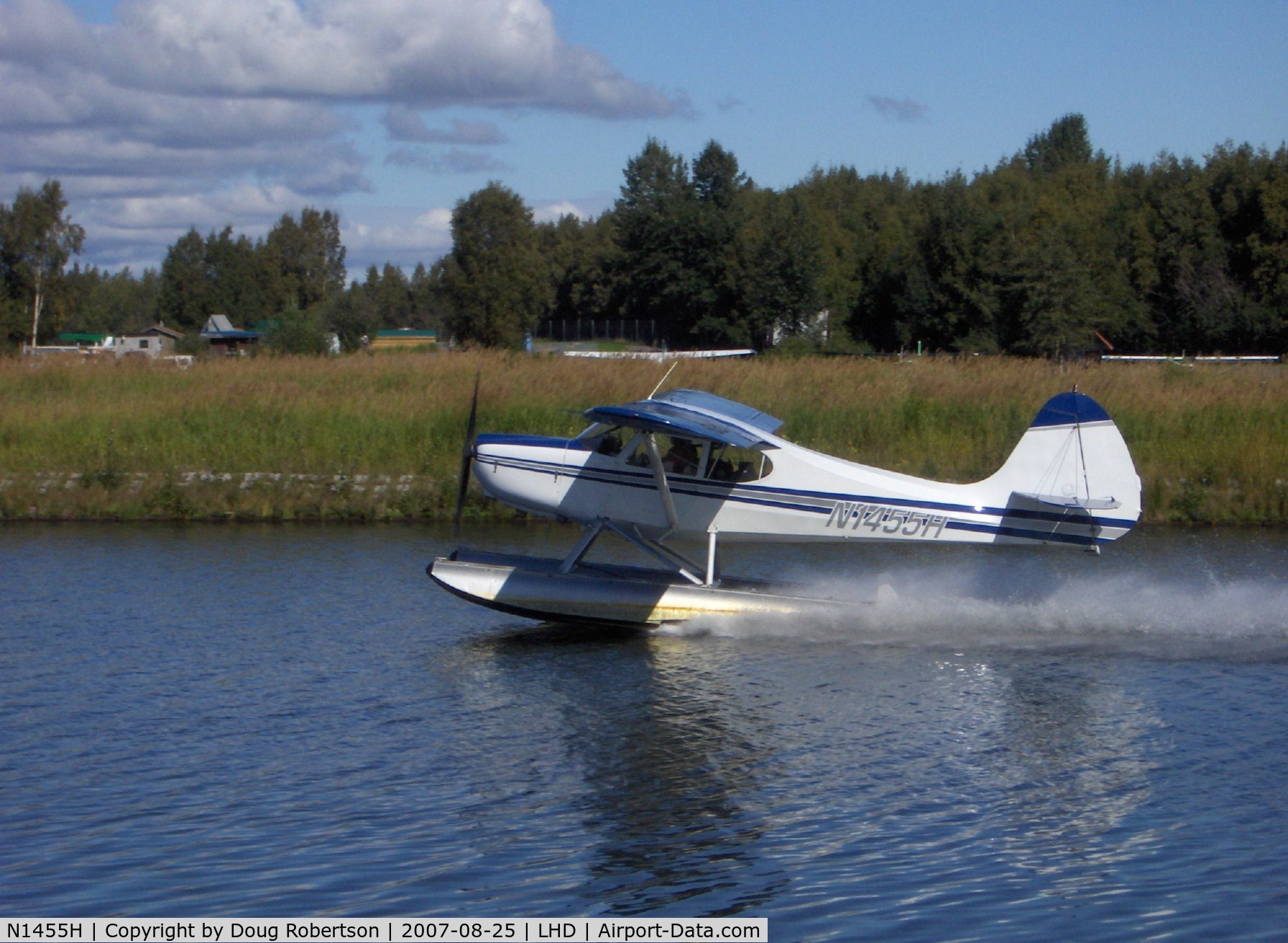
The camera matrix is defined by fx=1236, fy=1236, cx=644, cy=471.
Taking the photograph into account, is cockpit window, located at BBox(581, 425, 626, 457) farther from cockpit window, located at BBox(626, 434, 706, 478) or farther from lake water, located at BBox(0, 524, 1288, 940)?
lake water, located at BBox(0, 524, 1288, 940)

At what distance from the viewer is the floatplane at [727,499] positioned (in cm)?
1147

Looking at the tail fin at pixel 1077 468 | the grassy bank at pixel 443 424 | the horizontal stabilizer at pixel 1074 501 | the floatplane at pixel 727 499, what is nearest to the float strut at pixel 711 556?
the floatplane at pixel 727 499

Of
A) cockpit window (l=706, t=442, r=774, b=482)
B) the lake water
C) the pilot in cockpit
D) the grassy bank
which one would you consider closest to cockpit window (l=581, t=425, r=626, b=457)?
the pilot in cockpit

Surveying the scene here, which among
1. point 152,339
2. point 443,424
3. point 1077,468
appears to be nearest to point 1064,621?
point 1077,468

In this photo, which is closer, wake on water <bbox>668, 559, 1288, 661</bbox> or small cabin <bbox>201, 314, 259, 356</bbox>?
wake on water <bbox>668, 559, 1288, 661</bbox>

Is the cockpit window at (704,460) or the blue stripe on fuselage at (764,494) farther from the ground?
the cockpit window at (704,460)

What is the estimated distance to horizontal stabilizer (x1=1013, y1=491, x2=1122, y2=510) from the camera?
11219 mm

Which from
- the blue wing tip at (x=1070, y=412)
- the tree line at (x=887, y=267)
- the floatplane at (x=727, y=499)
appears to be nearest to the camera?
the floatplane at (x=727, y=499)

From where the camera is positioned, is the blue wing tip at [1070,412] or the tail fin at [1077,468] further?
the blue wing tip at [1070,412]

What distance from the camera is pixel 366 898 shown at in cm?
609

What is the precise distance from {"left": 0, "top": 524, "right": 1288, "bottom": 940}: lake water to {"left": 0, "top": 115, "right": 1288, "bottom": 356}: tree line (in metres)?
24.2

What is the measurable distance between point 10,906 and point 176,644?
5.36 metres

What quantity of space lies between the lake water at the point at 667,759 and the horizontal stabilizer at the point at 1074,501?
3.78ft

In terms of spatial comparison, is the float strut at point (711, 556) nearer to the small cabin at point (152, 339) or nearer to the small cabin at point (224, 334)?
the small cabin at point (224, 334)
